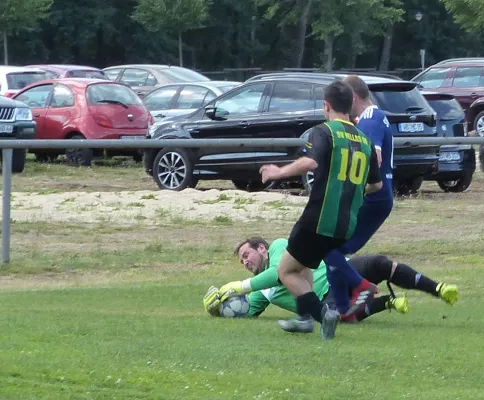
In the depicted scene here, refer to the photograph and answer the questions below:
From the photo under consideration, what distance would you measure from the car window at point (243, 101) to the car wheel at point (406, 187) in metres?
2.43

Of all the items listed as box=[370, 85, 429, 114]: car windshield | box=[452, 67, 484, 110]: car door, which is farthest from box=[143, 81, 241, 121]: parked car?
box=[452, 67, 484, 110]: car door

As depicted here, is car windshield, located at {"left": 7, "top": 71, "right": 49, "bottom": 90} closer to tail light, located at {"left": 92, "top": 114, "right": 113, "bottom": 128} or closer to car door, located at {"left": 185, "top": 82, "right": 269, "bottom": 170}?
tail light, located at {"left": 92, "top": 114, "right": 113, "bottom": 128}

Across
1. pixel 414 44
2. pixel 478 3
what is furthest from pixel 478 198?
pixel 414 44

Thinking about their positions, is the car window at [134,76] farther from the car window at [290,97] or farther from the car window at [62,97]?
the car window at [290,97]

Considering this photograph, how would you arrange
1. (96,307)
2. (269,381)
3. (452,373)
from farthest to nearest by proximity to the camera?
(96,307) < (452,373) < (269,381)

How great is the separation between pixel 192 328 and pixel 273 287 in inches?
28.9

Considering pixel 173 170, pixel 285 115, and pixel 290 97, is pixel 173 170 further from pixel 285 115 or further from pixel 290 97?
pixel 290 97

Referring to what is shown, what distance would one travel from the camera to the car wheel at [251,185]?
62.8 ft

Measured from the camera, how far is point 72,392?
19.3 ft

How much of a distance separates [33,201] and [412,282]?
8478 mm

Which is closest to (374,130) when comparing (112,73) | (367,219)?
(367,219)

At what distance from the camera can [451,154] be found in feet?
63.8

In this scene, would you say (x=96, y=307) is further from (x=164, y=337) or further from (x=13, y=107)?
(x=13, y=107)

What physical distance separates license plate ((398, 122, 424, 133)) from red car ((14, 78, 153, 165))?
24.3ft
